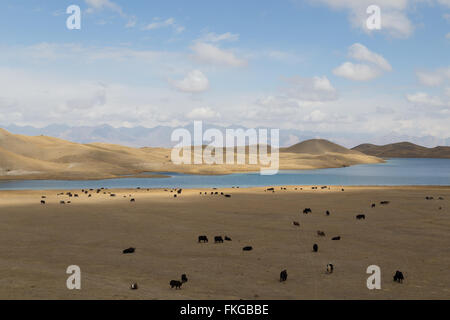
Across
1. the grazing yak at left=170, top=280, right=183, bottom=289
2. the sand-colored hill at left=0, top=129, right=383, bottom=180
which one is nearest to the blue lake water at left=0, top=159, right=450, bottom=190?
the sand-colored hill at left=0, top=129, right=383, bottom=180

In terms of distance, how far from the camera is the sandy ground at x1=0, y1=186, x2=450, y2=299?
1401 centimetres

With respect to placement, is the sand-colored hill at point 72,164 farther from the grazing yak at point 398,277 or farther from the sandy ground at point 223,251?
the grazing yak at point 398,277

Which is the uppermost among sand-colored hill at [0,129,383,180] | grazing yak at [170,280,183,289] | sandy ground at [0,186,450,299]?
sand-colored hill at [0,129,383,180]

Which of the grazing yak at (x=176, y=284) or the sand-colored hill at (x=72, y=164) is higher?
the sand-colored hill at (x=72, y=164)

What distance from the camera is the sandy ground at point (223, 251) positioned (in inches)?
551

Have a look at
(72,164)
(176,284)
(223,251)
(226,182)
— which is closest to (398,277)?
(176,284)

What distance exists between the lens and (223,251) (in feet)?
69.5

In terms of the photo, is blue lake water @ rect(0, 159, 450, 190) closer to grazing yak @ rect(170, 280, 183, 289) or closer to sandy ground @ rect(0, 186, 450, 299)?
sandy ground @ rect(0, 186, 450, 299)

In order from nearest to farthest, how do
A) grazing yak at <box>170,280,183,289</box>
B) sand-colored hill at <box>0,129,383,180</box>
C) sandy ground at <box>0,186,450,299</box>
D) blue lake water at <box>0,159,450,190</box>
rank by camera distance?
sandy ground at <box>0,186,450,299</box> → grazing yak at <box>170,280,183,289</box> → blue lake water at <box>0,159,450,190</box> → sand-colored hill at <box>0,129,383,180</box>

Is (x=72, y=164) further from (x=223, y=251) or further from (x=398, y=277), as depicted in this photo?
(x=398, y=277)

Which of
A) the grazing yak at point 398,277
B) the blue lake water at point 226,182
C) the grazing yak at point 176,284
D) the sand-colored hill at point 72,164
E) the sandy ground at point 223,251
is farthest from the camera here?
the sand-colored hill at point 72,164

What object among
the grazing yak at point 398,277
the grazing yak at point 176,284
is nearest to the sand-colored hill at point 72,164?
the grazing yak at point 176,284
